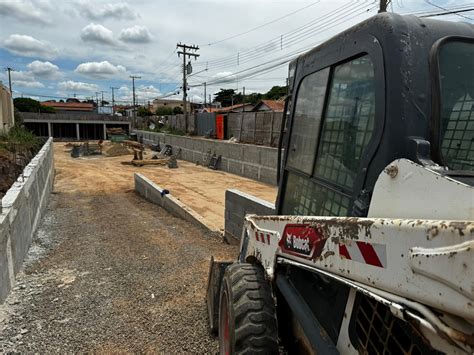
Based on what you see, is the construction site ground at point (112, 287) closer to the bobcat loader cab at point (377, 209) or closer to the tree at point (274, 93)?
the bobcat loader cab at point (377, 209)

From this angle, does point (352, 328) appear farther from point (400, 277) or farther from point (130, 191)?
point (130, 191)

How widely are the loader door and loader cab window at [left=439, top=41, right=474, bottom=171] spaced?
0.32m

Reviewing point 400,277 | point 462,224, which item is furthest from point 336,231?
point 462,224

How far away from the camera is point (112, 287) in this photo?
18.1ft

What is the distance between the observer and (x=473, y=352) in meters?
1.09

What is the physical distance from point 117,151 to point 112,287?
100 ft

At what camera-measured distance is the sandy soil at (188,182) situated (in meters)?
14.0

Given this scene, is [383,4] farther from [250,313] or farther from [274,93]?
[274,93]

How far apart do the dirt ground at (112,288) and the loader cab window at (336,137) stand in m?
2.41

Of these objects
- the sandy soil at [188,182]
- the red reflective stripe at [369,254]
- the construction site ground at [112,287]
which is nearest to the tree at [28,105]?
the sandy soil at [188,182]

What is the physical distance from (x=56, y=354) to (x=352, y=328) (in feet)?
11.2

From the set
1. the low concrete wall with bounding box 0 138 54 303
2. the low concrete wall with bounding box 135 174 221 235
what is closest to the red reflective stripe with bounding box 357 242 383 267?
the low concrete wall with bounding box 0 138 54 303

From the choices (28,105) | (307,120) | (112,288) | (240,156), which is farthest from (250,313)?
(28,105)

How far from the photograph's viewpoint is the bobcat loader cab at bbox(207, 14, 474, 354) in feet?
3.96
